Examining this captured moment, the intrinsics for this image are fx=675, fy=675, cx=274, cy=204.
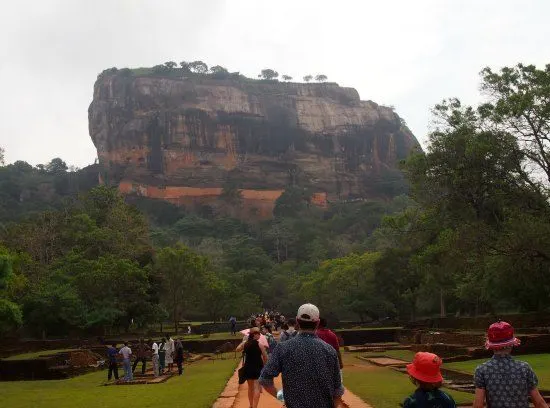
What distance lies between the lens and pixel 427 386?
422cm

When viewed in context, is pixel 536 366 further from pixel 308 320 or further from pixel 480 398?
pixel 308 320

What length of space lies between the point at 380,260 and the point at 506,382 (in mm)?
40568

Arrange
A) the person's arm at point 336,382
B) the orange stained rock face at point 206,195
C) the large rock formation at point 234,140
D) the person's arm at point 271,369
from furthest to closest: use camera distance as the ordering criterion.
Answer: the large rock formation at point 234,140
the orange stained rock face at point 206,195
the person's arm at point 271,369
the person's arm at point 336,382

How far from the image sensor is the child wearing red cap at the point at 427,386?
13.6 feet

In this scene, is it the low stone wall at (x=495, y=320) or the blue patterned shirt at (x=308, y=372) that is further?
the low stone wall at (x=495, y=320)

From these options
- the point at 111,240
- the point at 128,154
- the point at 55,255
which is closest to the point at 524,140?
the point at 111,240

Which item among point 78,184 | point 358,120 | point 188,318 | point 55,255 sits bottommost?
point 188,318

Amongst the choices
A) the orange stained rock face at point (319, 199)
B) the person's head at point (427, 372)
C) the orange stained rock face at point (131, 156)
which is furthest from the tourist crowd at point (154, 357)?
the orange stained rock face at point (131, 156)

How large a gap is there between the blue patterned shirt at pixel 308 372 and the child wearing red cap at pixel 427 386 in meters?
0.74

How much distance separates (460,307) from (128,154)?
85420mm

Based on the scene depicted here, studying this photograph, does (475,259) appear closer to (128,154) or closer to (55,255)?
(55,255)

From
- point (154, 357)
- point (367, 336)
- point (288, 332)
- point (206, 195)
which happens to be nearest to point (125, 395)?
point (288, 332)

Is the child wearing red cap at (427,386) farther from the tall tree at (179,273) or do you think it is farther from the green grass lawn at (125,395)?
the tall tree at (179,273)

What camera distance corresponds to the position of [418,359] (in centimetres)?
428
